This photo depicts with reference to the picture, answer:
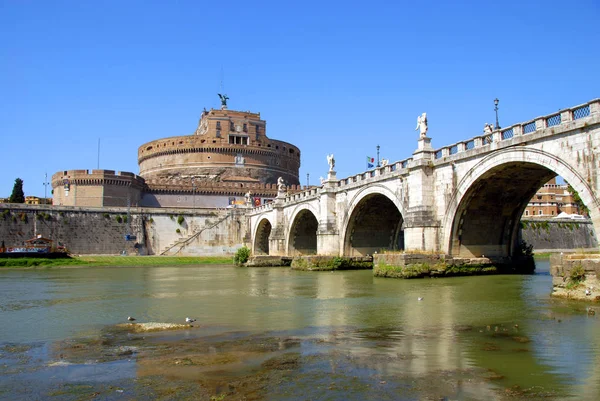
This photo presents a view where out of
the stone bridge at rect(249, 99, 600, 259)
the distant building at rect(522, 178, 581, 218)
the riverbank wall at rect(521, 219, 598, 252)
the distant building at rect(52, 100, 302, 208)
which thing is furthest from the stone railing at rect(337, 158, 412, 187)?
the distant building at rect(522, 178, 581, 218)

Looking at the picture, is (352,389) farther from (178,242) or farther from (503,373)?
(178,242)

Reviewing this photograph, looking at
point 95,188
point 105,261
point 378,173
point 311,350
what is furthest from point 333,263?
point 95,188

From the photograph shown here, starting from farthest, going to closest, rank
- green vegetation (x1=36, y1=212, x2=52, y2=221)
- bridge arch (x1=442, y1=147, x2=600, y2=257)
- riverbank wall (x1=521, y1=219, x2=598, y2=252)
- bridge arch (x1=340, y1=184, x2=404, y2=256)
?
riverbank wall (x1=521, y1=219, x2=598, y2=252) < green vegetation (x1=36, y1=212, x2=52, y2=221) < bridge arch (x1=340, y1=184, x2=404, y2=256) < bridge arch (x1=442, y1=147, x2=600, y2=257)

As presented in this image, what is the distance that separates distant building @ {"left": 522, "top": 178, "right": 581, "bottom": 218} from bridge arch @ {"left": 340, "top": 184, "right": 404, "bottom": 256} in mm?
56822

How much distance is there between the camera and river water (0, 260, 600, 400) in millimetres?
6449

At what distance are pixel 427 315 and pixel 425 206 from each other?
13.0 metres

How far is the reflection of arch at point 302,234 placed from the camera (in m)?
44.9

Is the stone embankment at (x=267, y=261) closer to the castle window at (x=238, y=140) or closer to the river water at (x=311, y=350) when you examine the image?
the river water at (x=311, y=350)

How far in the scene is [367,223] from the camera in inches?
1367

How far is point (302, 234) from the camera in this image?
153 feet

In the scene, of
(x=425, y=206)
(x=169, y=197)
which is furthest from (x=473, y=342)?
(x=169, y=197)

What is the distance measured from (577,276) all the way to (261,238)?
46289 mm

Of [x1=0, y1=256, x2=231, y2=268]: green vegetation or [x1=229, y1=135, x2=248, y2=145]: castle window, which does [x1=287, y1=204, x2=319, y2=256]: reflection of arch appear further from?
[x1=229, y1=135, x2=248, y2=145]: castle window

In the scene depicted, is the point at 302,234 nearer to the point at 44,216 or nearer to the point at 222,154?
the point at 44,216
